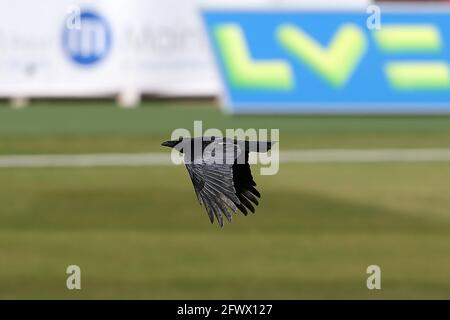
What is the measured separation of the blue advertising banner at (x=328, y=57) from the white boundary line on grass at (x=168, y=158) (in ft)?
7.93

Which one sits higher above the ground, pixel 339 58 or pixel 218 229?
pixel 339 58

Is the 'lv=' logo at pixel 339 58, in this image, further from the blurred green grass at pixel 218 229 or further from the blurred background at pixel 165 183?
the blurred green grass at pixel 218 229

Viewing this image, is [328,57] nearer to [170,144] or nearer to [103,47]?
[103,47]

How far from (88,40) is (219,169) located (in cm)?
2783

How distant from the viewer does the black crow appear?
216 inches

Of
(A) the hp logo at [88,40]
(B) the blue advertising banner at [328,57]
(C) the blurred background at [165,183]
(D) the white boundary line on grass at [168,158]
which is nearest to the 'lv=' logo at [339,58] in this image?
(B) the blue advertising banner at [328,57]

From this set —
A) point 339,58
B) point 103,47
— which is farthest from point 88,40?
point 339,58

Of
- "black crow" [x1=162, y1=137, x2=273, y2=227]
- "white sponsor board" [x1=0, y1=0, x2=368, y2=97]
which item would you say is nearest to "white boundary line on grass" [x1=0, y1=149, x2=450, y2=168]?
"white sponsor board" [x1=0, y1=0, x2=368, y2=97]

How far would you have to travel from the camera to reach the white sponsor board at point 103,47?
32.7 meters

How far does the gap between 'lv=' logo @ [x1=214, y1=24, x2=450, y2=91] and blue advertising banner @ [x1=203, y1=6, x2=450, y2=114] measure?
2 centimetres

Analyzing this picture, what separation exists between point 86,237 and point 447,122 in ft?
55.7

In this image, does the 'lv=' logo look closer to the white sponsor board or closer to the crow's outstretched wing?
the white sponsor board

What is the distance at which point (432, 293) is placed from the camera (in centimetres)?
1496

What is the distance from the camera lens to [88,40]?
33000 millimetres
